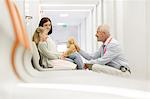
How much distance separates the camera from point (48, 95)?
25 centimetres

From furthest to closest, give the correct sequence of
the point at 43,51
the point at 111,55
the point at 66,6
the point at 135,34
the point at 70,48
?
the point at 66,6, the point at 135,34, the point at 111,55, the point at 70,48, the point at 43,51

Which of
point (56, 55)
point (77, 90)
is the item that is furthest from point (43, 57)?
point (77, 90)

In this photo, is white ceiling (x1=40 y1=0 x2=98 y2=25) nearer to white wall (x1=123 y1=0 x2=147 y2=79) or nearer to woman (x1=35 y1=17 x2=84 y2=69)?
white wall (x1=123 y1=0 x2=147 y2=79)

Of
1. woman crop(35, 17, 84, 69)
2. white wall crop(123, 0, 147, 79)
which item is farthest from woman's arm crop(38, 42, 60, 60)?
white wall crop(123, 0, 147, 79)

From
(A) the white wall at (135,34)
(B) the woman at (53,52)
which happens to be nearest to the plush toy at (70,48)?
(B) the woman at (53,52)

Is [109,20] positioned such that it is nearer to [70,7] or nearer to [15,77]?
[70,7]

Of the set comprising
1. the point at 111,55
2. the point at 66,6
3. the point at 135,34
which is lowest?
the point at 111,55

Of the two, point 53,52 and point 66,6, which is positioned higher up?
point 66,6

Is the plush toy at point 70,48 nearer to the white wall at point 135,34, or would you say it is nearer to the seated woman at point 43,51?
the seated woman at point 43,51

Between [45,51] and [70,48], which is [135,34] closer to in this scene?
[70,48]

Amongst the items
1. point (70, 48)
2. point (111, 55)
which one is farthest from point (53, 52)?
point (111, 55)

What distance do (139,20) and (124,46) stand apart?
1.24 ft

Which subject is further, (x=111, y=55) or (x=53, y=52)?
(x=111, y=55)

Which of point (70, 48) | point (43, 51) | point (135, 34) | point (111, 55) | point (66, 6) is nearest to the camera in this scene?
point (43, 51)
